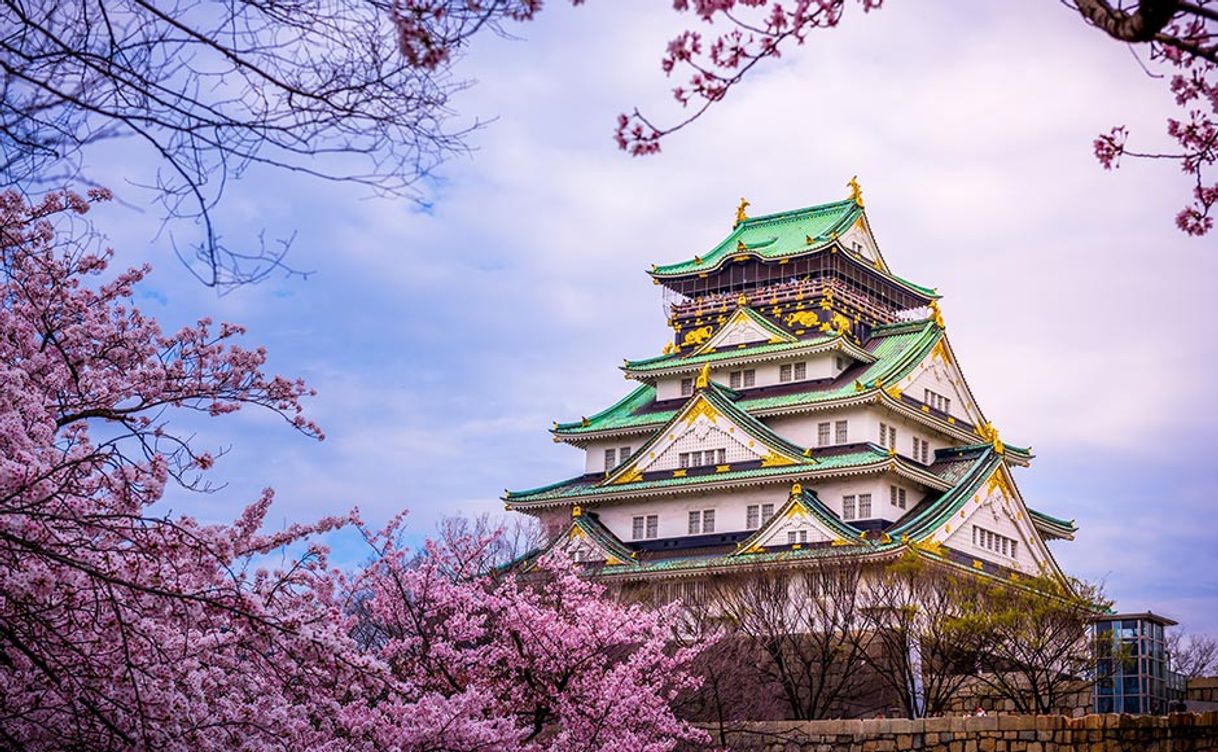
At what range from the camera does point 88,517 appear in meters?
9.58

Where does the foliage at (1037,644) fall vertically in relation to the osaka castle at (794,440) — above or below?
below

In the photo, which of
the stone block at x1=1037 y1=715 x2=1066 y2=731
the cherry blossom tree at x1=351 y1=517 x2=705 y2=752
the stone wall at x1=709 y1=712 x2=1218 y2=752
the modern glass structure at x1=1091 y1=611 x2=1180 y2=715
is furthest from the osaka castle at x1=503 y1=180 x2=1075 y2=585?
the cherry blossom tree at x1=351 y1=517 x2=705 y2=752

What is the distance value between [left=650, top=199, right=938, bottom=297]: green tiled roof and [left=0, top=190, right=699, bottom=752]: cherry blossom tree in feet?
111

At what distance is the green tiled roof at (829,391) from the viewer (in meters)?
48.0

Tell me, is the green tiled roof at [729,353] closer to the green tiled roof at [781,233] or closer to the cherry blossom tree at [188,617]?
the green tiled roof at [781,233]

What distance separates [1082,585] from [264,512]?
28.4 m

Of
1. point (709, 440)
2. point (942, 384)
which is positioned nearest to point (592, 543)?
point (709, 440)

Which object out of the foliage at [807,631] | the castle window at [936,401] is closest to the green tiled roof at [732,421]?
the castle window at [936,401]

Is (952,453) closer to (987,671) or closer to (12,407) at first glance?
(987,671)

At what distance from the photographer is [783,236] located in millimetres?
55281

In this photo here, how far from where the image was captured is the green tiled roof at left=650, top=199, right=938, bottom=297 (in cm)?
5319

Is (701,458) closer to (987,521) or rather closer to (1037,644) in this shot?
(987,521)

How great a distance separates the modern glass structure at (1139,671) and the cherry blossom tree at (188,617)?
1122cm

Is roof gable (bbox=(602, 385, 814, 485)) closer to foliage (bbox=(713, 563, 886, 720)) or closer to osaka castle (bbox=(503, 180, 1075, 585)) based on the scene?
osaka castle (bbox=(503, 180, 1075, 585))
